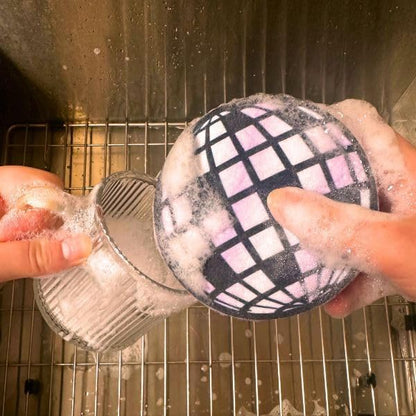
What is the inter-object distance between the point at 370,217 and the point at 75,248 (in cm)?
23

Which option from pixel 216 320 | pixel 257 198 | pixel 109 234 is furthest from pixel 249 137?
pixel 216 320

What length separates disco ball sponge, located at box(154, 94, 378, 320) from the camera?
323mm

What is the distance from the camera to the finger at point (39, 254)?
0.42 m

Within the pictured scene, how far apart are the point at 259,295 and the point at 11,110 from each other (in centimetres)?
56

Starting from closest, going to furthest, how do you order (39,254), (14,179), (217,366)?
(39,254) → (14,179) → (217,366)

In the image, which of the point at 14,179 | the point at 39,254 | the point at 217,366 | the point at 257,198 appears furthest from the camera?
the point at 217,366

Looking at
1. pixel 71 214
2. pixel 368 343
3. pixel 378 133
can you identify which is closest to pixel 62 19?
pixel 71 214

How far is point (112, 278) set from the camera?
439 mm

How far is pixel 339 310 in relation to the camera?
0.51 m

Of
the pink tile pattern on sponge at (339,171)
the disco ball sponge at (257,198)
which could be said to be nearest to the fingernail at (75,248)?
the disco ball sponge at (257,198)

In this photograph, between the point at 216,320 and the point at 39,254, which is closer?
the point at 39,254

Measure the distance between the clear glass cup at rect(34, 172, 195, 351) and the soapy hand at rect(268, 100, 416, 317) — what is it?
0.13 meters

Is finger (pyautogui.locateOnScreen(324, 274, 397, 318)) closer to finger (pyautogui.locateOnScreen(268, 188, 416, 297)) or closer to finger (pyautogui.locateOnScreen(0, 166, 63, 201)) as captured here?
finger (pyautogui.locateOnScreen(268, 188, 416, 297))

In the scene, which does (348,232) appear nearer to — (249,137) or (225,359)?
(249,137)
